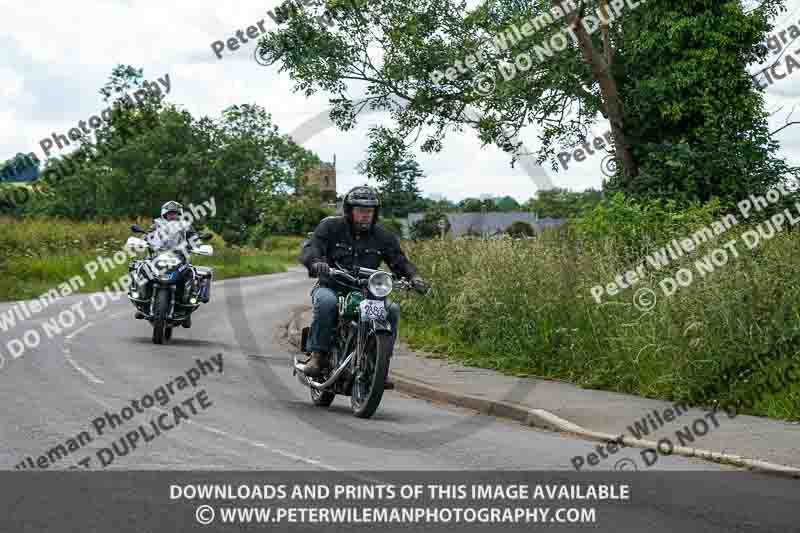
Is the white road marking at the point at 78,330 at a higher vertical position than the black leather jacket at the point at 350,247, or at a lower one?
lower

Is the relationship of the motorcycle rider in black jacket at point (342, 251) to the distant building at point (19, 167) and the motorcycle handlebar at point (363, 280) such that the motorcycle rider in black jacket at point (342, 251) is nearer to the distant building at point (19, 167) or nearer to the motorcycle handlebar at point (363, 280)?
the motorcycle handlebar at point (363, 280)

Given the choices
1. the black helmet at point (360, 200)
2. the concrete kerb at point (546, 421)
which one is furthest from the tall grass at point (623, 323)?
the black helmet at point (360, 200)

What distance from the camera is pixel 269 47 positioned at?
27.0 meters

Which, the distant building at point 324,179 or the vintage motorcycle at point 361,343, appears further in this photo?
the distant building at point 324,179

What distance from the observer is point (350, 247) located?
38.7 ft

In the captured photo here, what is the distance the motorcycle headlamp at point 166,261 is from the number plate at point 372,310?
855 centimetres

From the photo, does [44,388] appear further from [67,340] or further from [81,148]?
[81,148]

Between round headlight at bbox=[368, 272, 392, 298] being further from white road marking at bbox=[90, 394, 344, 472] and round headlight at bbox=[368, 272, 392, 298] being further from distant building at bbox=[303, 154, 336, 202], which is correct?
distant building at bbox=[303, 154, 336, 202]

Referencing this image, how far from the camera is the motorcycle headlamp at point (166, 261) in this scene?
18.7 m

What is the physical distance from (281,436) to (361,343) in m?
1.53

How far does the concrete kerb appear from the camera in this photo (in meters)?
8.62

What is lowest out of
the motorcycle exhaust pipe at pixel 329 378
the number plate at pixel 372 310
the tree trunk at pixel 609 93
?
the motorcycle exhaust pipe at pixel 329 378

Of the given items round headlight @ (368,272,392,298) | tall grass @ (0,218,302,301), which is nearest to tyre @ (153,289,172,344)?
round headlight @ (368,272,392,298)

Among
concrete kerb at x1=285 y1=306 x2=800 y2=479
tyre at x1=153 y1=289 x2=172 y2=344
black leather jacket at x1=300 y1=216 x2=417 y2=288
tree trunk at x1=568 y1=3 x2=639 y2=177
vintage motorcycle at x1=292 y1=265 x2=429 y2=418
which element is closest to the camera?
concrete kerb at x1=285 y1=306 x2=800 y2=479
